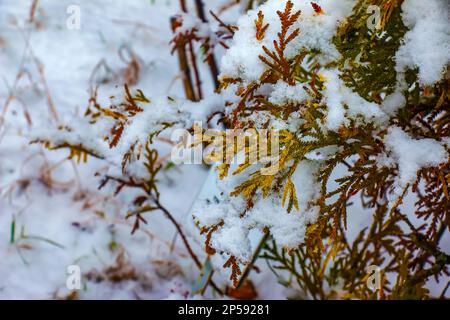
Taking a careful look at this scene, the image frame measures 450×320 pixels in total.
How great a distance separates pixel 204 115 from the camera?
1.22m

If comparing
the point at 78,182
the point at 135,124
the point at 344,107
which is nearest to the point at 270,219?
the point at 344,107

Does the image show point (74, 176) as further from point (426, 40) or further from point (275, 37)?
point (426, 40)

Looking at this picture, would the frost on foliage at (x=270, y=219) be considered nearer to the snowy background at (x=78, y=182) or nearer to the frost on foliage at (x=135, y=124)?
the frost on foliage at (x=135, y=124)

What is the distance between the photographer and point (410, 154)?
927 millimetres

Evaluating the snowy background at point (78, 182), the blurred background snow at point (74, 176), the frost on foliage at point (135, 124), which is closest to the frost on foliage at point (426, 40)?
the frost on foliage at point (135, 124)

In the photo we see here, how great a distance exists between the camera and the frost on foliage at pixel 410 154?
0.90m

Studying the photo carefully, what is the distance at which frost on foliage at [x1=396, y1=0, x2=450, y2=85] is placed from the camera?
890mm

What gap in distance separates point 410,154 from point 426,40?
216mm

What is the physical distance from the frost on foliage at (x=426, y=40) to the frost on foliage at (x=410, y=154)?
119 millimetres

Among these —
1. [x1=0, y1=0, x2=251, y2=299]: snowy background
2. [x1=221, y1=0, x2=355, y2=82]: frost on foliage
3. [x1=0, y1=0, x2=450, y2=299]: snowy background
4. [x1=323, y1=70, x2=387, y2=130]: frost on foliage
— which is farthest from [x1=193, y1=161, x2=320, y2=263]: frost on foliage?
[x1=0, y1=0, x2=251, y2=299]: snowy background

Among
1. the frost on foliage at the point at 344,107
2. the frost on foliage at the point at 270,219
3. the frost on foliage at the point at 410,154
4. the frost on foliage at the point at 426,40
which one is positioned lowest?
the frost on foliage at the point at 270,219

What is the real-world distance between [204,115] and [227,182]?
8.7 inches

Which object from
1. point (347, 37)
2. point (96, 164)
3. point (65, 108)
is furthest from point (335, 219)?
point (65, 108)
